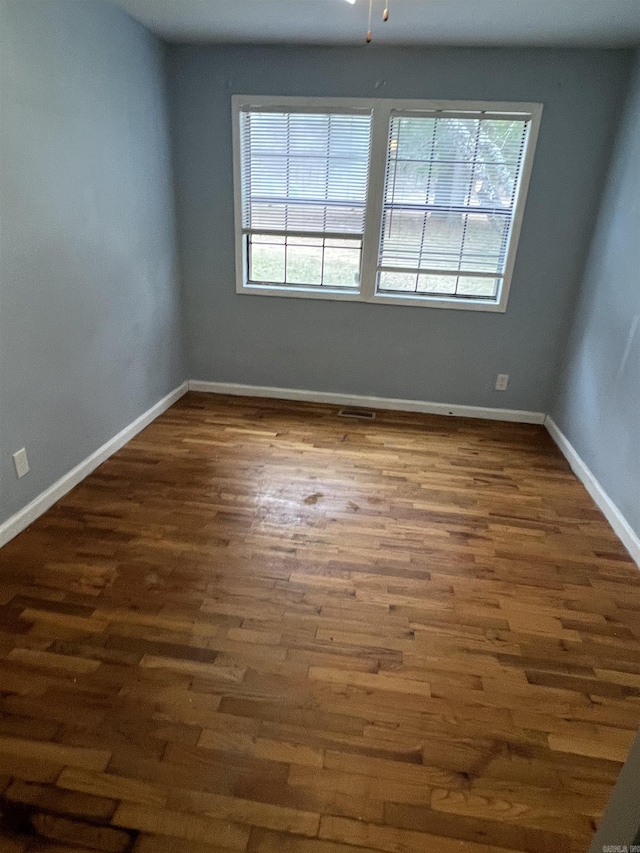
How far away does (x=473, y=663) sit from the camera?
5.79ft

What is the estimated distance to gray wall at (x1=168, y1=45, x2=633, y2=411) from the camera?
311 cm

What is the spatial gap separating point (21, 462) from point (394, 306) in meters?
2.60

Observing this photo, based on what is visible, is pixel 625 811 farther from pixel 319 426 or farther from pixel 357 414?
pixel 357 414

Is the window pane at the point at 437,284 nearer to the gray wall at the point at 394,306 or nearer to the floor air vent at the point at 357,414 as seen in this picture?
the gray wall at the point at 394,306

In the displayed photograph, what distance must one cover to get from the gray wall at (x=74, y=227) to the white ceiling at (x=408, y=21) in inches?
14.7

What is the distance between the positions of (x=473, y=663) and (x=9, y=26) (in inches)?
118

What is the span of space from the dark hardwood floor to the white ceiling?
2.41 m

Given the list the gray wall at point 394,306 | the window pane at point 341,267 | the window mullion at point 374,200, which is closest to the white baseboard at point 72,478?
the gray wall at point 394,306

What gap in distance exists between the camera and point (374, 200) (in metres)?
3.48

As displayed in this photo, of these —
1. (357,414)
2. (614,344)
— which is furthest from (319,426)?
(614,344)

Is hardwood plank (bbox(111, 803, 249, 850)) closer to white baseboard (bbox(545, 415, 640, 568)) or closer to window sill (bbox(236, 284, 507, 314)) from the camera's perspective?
white baseboard (bbox(545, 415, 640, 568))

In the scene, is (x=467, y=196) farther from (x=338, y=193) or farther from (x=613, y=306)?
(x=613, y=306)

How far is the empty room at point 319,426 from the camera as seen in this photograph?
4.64 feet

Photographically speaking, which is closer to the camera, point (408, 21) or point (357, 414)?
point (408, 21)
